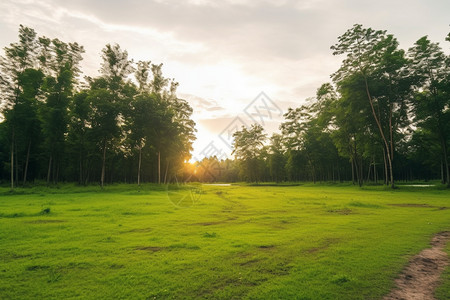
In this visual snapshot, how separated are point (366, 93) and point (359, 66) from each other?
5400 mm

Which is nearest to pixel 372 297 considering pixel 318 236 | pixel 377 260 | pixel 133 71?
pixel 377 260

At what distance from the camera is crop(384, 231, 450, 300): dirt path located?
5.57 meters

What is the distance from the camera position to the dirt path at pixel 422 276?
5.57m

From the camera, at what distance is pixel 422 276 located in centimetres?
665

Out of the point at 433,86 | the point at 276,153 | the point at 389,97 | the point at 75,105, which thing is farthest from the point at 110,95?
the point at 276,153

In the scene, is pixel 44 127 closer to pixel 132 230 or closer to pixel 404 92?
pixel 132 230

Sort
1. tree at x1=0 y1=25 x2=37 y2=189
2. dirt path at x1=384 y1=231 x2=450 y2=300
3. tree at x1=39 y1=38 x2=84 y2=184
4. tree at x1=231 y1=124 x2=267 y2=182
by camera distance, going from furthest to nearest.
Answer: tree at x1=231 y1=124 x2=267 y2=182, tree at x1=39 y1=38 x2=84 y2=184, tree at x1=0 y1=25 x2=37 y2=189, dirt path at x1=384 y1=231 x2=450 y2=300

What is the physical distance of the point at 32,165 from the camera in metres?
69.4

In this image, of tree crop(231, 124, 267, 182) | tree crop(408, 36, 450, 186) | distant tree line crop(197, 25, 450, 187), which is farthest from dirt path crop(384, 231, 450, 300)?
tree crop(231, 124, 267, 182)

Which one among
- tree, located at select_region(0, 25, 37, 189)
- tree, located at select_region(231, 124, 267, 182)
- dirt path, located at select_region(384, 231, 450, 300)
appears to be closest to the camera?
dirt path, located at select_region(384, 231, 450, 300)

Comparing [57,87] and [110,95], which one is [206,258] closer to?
[110,95]

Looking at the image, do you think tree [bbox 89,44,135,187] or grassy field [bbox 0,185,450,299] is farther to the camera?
tree [bbox 89,44,135,187]

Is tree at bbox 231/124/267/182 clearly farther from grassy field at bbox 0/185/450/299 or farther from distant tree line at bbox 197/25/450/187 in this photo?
grassy field at bbox 0/185/450/299

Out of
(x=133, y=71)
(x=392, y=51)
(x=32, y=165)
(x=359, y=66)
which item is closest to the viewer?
(x=392, y=51)
